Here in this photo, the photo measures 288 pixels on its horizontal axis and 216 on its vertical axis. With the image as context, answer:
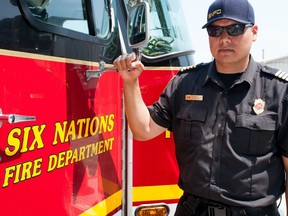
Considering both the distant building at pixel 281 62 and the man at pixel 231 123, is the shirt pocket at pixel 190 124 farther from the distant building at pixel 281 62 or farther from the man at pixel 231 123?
the distant building at pixel 281 62

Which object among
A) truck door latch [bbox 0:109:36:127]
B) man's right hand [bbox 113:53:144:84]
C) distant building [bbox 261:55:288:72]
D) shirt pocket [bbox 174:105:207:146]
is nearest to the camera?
truck door latch [bbox 0:109:36:127]

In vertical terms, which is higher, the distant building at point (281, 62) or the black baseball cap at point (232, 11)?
the distant building at point (281, 62)

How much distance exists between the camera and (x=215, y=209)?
175cm

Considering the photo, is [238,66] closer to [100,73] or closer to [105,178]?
[100,73]

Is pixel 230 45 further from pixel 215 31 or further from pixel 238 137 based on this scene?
pixel 238 137

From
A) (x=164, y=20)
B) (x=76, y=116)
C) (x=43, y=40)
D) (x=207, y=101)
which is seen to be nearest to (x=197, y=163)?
(x=207, y=101)

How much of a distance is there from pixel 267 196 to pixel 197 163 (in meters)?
0.37

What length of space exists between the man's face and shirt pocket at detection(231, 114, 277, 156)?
0.94 ft

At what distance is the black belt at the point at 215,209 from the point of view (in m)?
1.71

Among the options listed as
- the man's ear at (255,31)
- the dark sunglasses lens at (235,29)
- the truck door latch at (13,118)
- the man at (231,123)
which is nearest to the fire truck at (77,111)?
the truck door latch at (13,118)

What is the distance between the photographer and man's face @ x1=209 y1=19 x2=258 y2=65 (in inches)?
66.8

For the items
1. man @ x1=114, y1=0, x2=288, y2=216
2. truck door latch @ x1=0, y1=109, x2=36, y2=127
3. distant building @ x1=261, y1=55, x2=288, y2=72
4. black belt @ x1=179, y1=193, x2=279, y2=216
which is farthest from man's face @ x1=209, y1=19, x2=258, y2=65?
distant building @ x1=261, y1=55, x2=288, y2=72

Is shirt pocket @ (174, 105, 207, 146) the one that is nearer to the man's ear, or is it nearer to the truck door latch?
the man's ear

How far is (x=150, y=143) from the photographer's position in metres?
2.22
